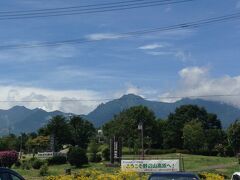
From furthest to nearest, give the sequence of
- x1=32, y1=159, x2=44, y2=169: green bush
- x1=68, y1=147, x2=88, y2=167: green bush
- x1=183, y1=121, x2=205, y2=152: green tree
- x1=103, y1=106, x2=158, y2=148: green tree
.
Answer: x1=103, y1=106, x2=158, y2=148: green tree
x1=183, y1=121, x2=205, y2=152: green tree
x1=32, y1=159, x2=44, y2=169: green bush
x1=68, y1=147, x2=88, y2=167: green bush

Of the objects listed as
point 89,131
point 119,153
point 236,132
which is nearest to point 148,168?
point 119,153

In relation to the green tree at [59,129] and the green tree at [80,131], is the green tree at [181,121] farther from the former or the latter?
the green tree at [59,129]

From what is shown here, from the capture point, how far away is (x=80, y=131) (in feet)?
394

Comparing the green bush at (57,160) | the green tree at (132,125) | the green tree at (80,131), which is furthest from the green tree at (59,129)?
the green bush at (57,160)

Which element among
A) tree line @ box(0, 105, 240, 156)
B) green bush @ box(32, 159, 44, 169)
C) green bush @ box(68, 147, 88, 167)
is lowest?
green bush @ box(32, 159, 44, 169)

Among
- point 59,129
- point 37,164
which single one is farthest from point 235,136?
point 59,129

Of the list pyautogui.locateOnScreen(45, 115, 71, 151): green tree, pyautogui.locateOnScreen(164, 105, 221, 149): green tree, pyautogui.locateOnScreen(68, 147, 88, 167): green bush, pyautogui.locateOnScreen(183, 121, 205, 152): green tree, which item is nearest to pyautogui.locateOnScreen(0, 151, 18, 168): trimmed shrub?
pyautogui.locateOnScreen(68, 147, 88, 167): green bush

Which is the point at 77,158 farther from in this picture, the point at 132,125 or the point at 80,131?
the point at 80,131

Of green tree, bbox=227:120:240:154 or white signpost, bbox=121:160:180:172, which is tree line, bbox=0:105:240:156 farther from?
white signpost, bbox=121:160:180:172

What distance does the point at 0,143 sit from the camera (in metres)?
104

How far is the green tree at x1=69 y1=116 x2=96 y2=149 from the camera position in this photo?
119375 millimetres

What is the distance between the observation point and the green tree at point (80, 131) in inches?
4700

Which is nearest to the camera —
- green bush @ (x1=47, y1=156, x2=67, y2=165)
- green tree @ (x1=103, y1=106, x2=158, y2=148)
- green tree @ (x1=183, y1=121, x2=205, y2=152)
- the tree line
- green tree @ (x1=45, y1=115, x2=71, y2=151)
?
green bush @ (x1=47, y1=156, x2=67, y2=165)

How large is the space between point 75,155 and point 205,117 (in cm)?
8123
